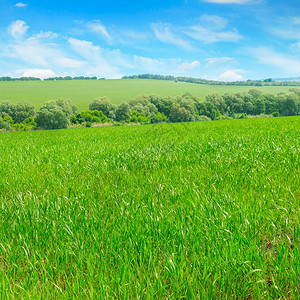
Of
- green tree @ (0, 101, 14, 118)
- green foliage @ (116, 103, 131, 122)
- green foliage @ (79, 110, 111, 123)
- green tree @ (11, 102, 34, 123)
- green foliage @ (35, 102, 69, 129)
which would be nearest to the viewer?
green foliage @ (35, 102, 69, 129)

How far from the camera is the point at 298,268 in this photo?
6.14 feet

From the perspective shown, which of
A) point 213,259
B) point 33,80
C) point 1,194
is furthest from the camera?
point 33,80

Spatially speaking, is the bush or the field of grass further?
the bush

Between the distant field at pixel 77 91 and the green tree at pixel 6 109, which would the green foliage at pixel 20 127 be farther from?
the distant field at pixel 77 91

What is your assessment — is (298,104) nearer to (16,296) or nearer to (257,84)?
(257,84)

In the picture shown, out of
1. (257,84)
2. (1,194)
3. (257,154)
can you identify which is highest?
(257,84)

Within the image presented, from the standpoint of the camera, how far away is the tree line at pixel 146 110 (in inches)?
3059

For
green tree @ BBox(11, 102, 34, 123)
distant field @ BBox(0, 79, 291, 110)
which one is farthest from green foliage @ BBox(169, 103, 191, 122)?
green tree @ BBox(11, 102, 34, 123)

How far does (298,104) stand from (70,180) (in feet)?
418

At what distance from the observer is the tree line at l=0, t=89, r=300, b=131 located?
77688 mm

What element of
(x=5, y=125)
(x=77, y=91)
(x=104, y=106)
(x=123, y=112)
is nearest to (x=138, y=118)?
(x=123, y=112)

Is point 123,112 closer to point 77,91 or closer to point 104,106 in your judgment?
point 104,106

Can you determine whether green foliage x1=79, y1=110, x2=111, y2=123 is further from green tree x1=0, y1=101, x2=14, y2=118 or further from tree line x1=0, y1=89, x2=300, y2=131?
green tree x1=0, y1=101, x2=14, y2=118

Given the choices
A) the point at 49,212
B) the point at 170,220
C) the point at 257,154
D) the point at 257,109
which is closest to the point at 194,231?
the point at 170,220
